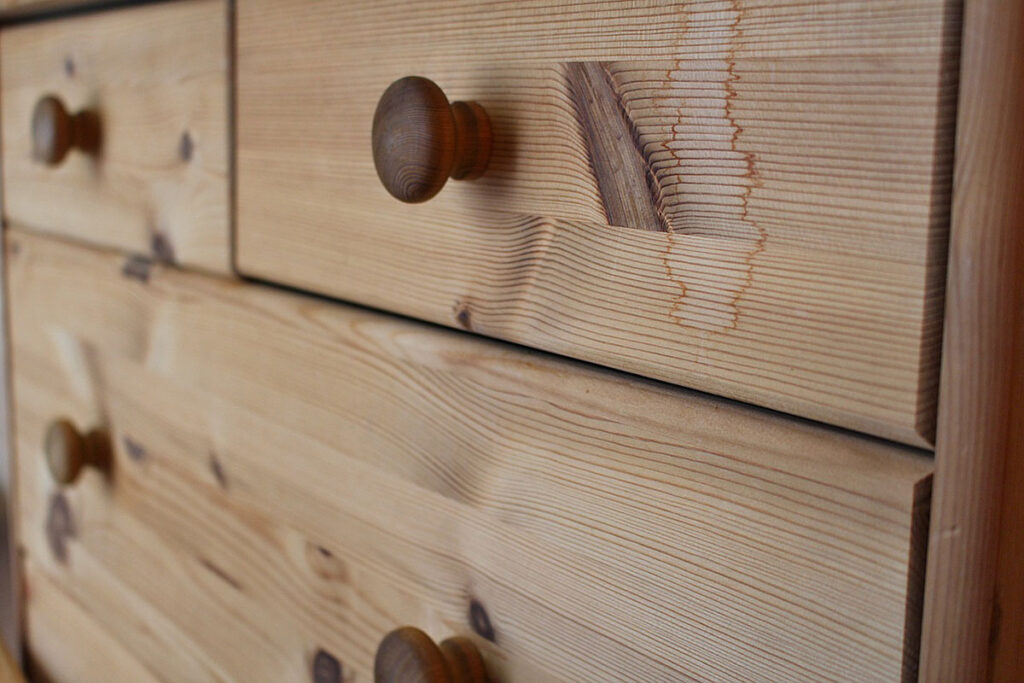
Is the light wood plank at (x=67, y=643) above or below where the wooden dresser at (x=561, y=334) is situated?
below

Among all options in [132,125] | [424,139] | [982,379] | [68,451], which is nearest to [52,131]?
[132,125]

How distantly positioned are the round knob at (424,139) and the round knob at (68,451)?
0.42 m

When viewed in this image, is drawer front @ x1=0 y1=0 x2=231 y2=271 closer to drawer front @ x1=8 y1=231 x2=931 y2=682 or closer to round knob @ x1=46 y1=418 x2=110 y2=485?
drawer front @ x1=8 y1=231 x2=931 y2=682

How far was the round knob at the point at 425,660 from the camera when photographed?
1.38 feet

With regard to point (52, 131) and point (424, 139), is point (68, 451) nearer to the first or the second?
point (52, 131)

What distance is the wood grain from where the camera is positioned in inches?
10.5

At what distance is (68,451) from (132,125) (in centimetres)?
24

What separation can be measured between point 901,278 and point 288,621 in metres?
0.41

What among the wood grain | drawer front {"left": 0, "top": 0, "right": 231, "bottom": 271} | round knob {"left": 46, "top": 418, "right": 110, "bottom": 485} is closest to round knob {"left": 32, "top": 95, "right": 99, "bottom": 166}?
drawer front {"left": 0, "top": 0, "right": 231, "bottom": 271}

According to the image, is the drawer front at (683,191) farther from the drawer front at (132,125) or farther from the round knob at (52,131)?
the round knob at (52,131)

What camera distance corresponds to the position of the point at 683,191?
343 mm

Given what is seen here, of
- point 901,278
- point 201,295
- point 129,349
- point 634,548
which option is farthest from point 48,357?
point 901,278

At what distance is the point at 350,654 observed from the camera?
519mm

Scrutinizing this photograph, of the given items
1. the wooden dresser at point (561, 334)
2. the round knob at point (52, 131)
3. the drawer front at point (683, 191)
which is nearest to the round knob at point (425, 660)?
the wooden dresser at point (561, 334)
